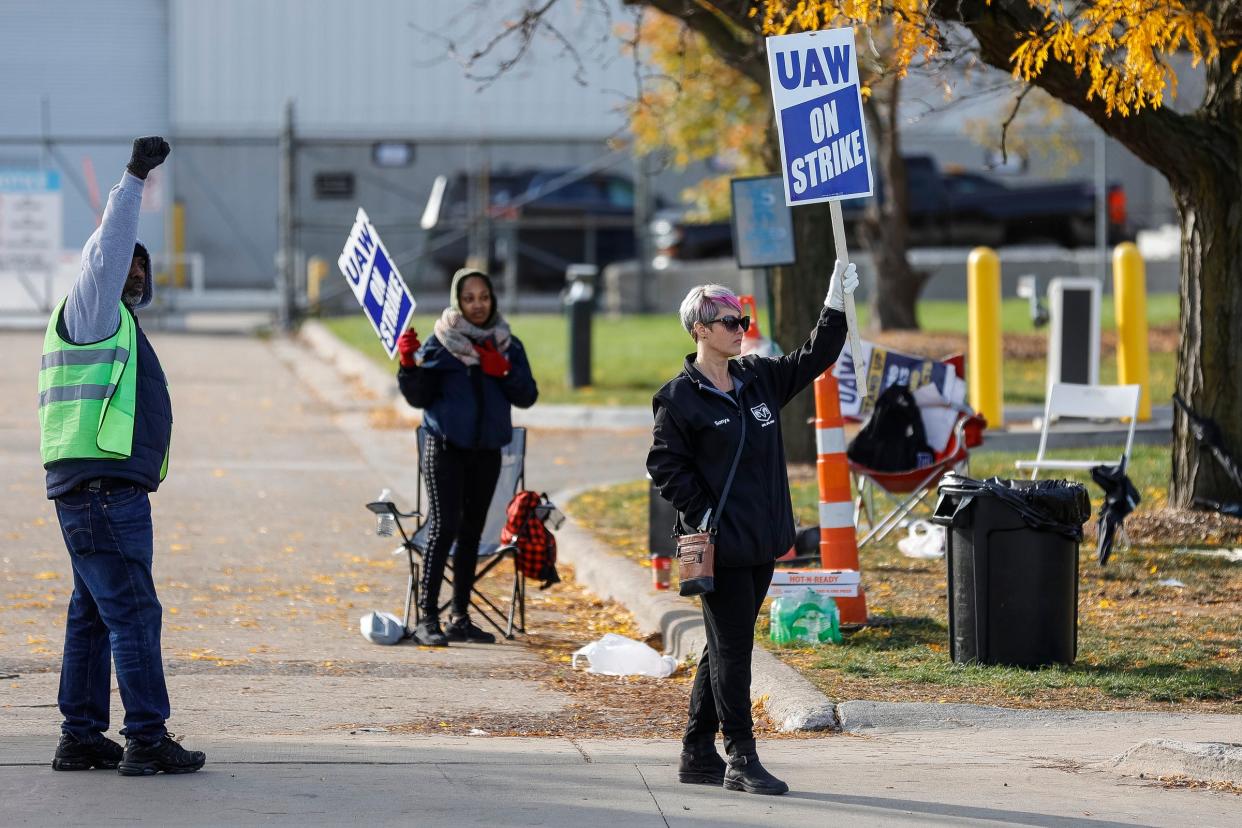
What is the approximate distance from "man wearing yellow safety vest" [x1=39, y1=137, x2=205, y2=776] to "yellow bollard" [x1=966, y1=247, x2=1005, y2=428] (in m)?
10.8

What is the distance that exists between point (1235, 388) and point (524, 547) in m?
4.43

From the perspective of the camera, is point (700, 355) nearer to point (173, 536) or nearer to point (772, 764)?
point (772, 764)

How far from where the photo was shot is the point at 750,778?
596cm

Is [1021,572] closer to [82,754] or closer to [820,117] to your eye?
[820,117]

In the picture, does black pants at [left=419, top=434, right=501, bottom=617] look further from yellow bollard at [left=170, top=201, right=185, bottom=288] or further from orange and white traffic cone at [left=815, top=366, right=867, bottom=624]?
yellow bollard at [left=170, top=201, right=185, bottom=288]

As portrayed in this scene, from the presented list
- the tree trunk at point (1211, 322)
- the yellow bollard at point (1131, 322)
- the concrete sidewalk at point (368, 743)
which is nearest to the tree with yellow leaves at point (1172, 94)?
the tree trunk at point (1211, 322)

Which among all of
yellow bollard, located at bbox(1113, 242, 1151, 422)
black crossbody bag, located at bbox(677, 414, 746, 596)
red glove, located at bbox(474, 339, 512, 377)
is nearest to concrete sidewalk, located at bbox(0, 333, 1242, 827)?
black crossbody bag, located at bbox(677, 414, 746, 596)

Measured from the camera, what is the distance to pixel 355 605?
9.82 m

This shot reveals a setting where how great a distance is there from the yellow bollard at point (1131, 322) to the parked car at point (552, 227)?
17.1 metres

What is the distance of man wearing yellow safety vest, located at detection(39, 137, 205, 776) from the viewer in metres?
5.89

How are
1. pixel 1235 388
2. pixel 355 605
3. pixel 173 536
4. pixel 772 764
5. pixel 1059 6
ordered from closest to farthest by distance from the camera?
1. pixel 772 764
2. pixel 1059 6
3. pixel 355 605
4. pixel 1235 388
5. pixel 173 536

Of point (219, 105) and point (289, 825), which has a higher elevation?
point (219, 105)

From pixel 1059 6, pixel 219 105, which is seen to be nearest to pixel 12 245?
pixel 219 105

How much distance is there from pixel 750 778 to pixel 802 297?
Result: 7.93 meters
